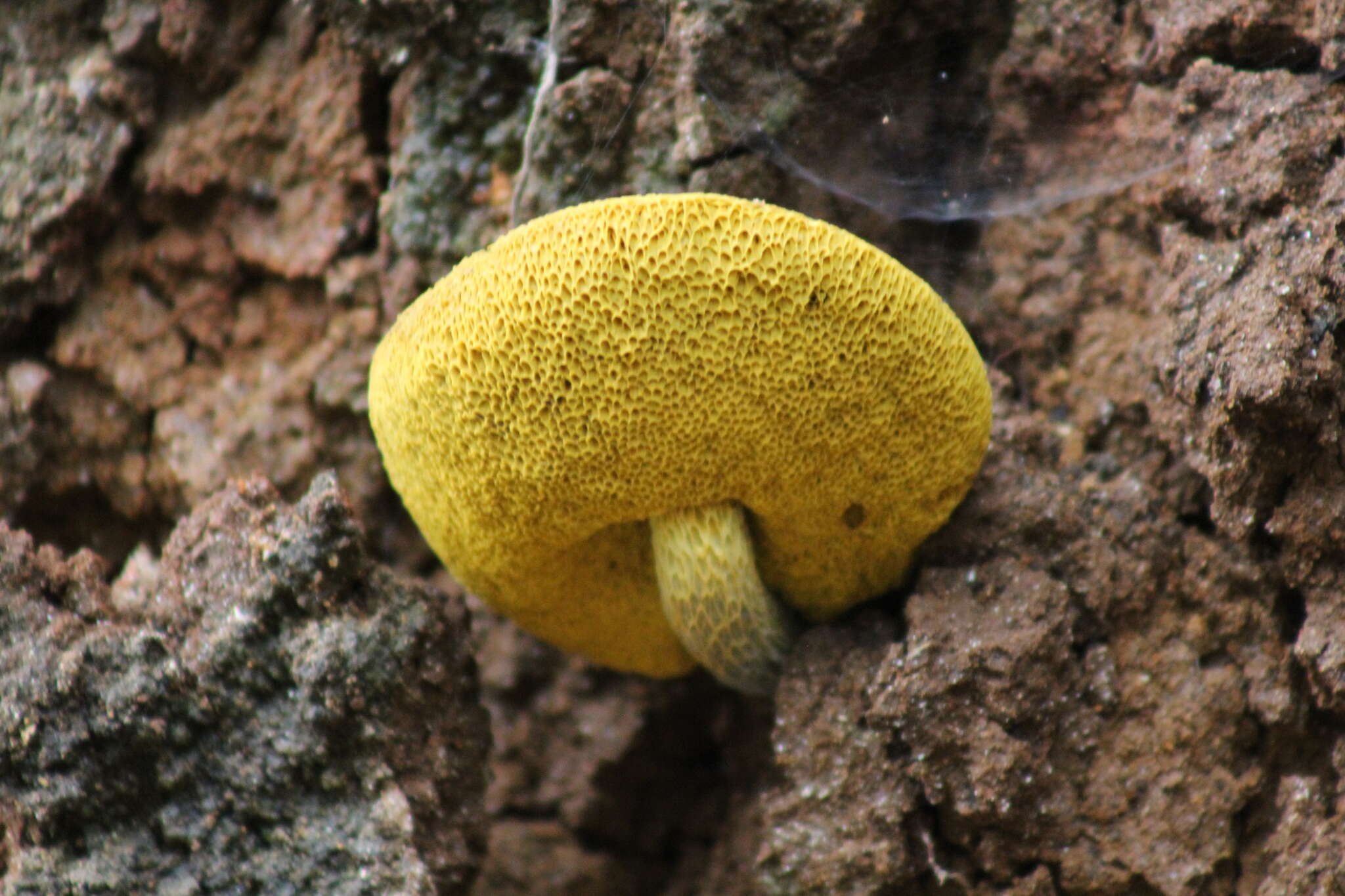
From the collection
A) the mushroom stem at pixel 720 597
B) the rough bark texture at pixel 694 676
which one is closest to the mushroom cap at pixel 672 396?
the mushroom stem at pixel 720 597

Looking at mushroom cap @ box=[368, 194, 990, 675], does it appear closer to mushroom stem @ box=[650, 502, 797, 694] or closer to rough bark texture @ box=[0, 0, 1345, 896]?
mushroom stem @ box=[650, 502, 797, 694]

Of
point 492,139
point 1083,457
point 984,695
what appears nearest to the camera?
point 984,695

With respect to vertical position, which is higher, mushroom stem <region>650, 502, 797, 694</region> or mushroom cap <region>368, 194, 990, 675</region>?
mushroom cap <region>368, 194, 990, 675</region>

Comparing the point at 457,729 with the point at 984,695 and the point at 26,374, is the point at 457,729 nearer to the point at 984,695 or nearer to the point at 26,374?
the point at 984,695

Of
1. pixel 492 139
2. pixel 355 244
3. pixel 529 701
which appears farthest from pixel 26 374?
pixel 529 701

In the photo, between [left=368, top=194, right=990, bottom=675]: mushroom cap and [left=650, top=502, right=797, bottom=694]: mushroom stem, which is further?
[left=650, top=502, right=797, bottom=694]: mushroom stem

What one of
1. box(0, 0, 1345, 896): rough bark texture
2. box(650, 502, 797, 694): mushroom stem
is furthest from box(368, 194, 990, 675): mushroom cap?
box(0, 0, 1345, 896): rough bark texture

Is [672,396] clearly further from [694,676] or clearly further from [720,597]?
[694,676]
